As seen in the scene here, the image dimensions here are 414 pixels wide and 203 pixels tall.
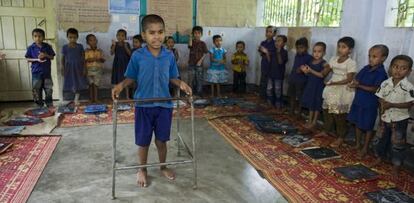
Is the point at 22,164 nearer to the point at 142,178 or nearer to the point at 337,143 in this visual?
the point at 142,178

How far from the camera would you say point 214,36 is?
676 centimetres

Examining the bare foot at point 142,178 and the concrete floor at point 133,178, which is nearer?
the concrete floor at point 133,178

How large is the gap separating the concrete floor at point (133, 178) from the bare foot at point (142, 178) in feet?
0.19

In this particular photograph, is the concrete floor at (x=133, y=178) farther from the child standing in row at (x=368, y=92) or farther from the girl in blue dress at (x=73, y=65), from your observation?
the girl in blue dress at (x=73, y=65)

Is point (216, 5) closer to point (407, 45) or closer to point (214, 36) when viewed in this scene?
point (214, 36)

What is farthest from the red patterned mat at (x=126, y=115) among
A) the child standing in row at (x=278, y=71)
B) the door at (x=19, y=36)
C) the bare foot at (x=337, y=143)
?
the bare foot at (x=337, y=143)

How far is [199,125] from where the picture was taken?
16.2ft

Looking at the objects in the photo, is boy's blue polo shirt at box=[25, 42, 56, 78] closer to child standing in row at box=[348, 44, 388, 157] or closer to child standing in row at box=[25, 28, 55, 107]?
child standing in row at box=[25, 28, 55, 107]

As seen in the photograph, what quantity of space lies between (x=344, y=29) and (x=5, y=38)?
18.7 feet

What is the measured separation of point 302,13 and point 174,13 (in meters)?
2.60

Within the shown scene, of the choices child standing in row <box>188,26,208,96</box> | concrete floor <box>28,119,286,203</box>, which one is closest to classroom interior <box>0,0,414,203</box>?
concrete floor <box>28,119,286,203</box>

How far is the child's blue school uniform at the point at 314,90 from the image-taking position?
4621 millimetres

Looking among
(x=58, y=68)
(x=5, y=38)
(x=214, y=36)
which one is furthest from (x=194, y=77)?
(x=5, y=38)

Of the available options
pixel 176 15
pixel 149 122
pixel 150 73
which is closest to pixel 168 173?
pixel 149 122
